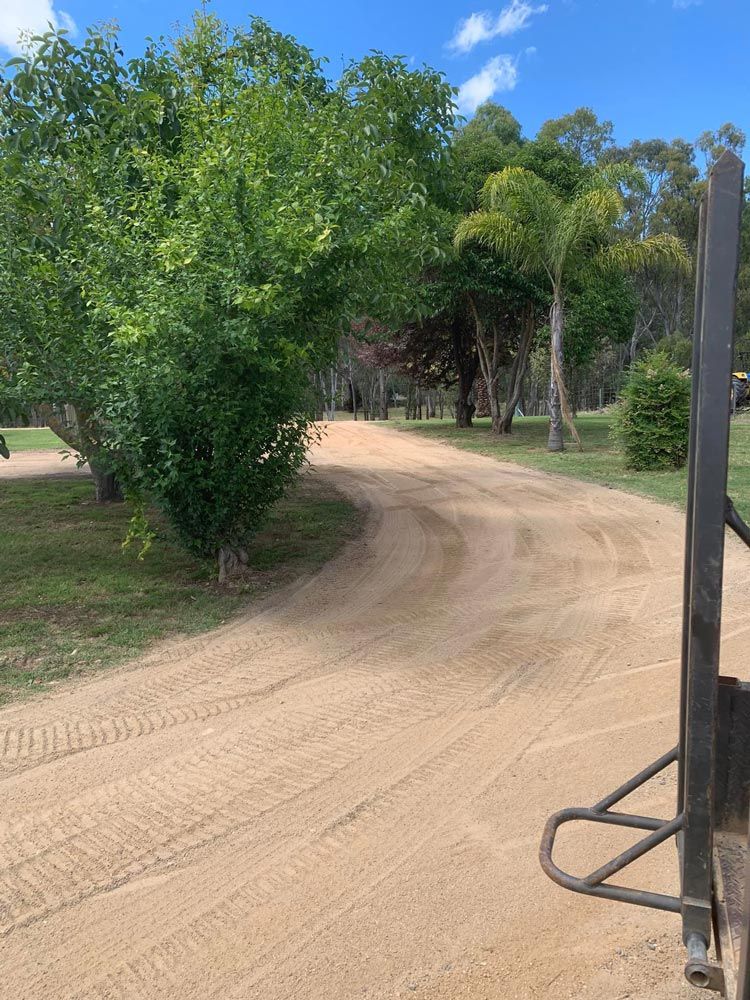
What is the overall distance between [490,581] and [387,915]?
497cm

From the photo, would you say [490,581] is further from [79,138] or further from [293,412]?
[79,138]

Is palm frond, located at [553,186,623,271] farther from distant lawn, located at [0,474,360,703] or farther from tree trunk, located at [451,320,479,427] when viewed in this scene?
distant lawn, located at [0,474,360,703]

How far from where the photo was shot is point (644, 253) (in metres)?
19.6

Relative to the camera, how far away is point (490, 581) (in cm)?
762

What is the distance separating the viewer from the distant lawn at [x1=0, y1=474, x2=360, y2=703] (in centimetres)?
590

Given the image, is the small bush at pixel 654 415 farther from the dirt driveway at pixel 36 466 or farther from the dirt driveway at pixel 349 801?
the dirt driveway at pixel 36 466

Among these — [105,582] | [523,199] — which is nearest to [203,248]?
[105,582]

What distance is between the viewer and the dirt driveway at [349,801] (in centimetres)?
261

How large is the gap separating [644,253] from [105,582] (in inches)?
665

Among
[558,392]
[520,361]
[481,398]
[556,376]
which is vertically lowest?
[558,392]

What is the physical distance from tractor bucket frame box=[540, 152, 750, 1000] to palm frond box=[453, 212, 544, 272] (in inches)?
743

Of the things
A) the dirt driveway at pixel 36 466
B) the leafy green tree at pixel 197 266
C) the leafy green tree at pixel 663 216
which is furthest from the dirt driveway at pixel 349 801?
the leafy green tree at pixel 663 216

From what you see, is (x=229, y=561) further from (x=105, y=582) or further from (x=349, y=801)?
(x=349, y=801)

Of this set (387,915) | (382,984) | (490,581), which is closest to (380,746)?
(387,915)
